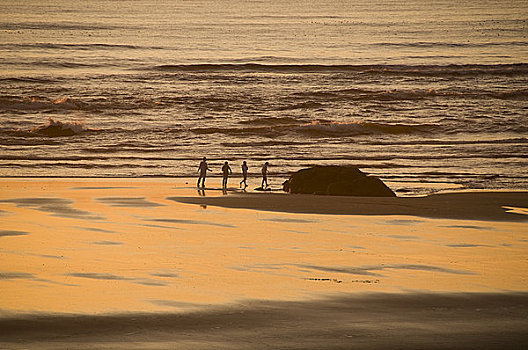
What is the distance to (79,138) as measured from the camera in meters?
43.3

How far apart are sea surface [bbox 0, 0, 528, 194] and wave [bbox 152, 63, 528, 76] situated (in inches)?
6.6

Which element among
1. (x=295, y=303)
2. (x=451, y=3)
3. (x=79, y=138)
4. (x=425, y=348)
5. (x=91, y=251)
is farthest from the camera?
(x=451, y=3)

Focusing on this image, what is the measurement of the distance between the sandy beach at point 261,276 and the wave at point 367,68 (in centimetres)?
5205

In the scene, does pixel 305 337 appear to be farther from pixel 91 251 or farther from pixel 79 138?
pixel 79 138

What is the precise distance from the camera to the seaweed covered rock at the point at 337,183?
72.7ft

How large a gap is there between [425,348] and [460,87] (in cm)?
5727

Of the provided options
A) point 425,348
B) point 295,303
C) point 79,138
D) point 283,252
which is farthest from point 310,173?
point 79,138

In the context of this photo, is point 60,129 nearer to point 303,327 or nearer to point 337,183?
point 337,183

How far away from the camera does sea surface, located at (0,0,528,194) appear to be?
35031 mm

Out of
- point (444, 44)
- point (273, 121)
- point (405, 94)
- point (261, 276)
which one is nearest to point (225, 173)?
point (261, 276)

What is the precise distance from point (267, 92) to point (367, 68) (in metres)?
14.2

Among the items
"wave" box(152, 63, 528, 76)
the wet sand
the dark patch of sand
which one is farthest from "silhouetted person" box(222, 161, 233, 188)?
"wave" box(152, 63, 528, 76)

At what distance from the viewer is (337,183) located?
22.8 meters

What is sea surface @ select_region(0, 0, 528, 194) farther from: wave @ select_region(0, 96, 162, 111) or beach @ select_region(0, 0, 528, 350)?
beach @ select_region(0, 0, 528, 350)
